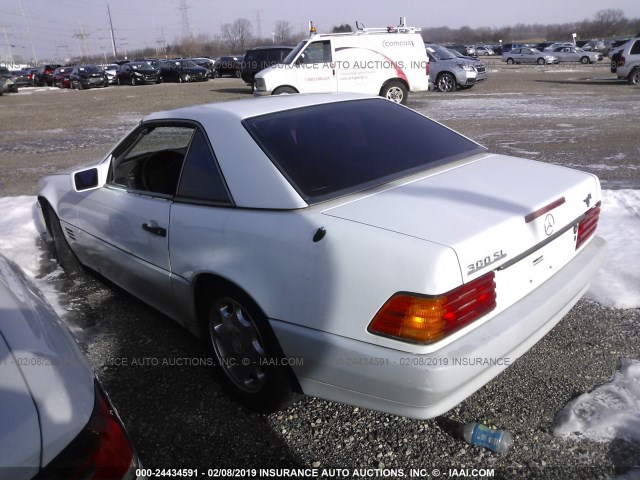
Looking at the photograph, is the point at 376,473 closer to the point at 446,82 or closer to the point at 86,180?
the point at 86,180

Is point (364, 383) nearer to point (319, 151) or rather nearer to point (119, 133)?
point (319, 151)

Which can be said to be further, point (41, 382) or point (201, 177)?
point (201, 177)

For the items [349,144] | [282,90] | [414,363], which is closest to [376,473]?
[414,363]

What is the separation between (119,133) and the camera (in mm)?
12469

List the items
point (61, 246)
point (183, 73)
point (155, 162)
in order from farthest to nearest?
point (183, 73) → point (61, 246) → point (155, 162)

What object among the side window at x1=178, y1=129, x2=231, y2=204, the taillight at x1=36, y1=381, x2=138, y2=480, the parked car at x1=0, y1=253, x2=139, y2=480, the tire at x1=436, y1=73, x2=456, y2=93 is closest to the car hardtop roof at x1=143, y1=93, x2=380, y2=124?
the side window at x1=178, y1=129, x2=231, y2=204

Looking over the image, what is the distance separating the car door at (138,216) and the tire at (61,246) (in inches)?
20.0

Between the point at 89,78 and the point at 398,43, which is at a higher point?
the point at 89,78

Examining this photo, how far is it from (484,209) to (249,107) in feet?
4.84

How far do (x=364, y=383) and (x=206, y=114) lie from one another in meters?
1.71

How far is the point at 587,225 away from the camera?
2.76 m

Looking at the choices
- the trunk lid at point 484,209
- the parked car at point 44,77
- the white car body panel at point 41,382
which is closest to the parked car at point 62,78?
the parked car at point 44,77

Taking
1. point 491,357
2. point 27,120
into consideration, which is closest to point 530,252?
point 491,357

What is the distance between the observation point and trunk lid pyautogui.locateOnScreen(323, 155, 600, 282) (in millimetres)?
2000
